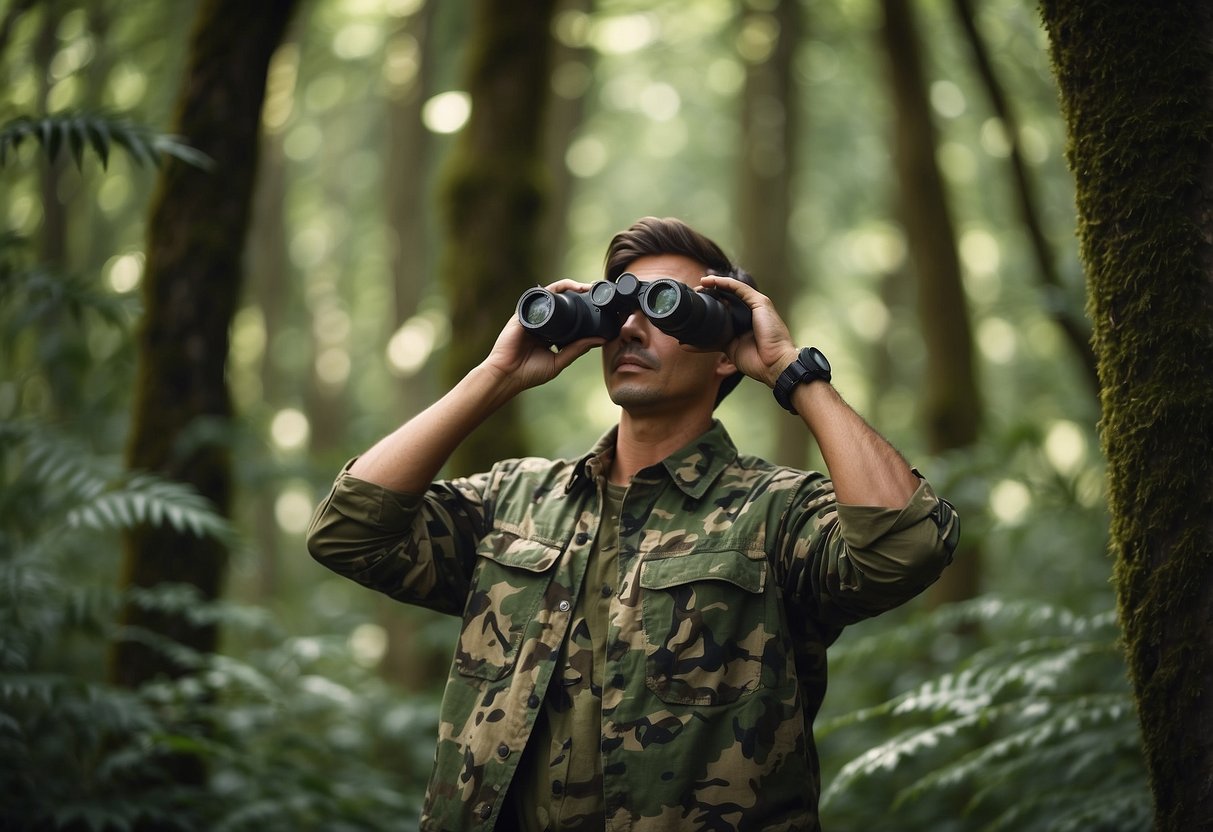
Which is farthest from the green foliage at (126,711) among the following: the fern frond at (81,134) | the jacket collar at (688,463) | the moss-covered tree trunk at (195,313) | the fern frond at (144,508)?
the jacket collar at (688,463)

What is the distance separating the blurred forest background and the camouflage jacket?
1.04 meters

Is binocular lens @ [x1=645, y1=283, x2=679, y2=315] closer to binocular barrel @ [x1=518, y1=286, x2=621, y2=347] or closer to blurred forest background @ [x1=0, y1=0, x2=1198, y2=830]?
binocular barrel @ [x1=518, y1=286, x2=621, y2=347]

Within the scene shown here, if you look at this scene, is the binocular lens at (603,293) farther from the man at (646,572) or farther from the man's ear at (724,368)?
the man's ear at (724,368)

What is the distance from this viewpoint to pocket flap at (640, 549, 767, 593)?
2.65 meters

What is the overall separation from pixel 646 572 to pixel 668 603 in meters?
0.11

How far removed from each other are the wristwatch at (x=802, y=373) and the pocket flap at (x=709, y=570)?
1.35ft

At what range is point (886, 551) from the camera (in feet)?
7.79

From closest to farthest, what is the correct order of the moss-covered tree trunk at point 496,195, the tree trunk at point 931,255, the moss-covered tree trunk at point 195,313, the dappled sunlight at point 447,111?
1. the moss-covered tree trunk at point 195,313
2. the moss-covered tree trunk at point 496,195
3. the tree trunk at point 931,255
4. the dappled sunlight at point 447,111

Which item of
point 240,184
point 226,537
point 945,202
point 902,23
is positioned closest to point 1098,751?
point 226,537

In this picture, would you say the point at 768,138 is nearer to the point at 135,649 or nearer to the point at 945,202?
the point at 945,202

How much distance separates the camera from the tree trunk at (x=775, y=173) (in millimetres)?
9609

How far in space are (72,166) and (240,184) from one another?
21.3ft

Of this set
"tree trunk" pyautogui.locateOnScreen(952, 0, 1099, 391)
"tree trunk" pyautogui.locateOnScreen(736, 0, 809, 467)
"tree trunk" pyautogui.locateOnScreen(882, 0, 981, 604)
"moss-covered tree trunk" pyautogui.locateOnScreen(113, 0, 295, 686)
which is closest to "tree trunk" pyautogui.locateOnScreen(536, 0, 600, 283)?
"tree trunk" pyautogui.locateOnScreen(736, 0, 809, 467)

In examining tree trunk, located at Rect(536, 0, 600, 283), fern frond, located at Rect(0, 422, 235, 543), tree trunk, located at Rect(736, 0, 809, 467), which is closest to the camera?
fern frond, located at Rect(0, 422, 235, 543)
